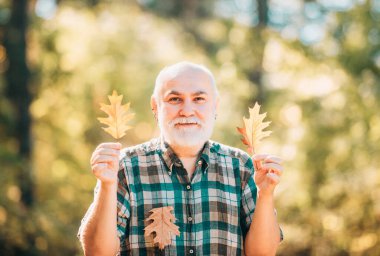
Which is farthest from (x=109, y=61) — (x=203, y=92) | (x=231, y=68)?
(x=203, y=92)

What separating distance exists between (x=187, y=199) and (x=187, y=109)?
368 millimetres

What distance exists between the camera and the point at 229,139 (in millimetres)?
11445

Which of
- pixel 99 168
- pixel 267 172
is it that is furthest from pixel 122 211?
pixel 267 172

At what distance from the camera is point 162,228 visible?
2205mm

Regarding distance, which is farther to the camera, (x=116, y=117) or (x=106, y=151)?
(x=116, y=117)

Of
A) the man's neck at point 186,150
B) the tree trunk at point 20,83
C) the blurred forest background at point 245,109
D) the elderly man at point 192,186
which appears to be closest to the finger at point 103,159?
the elderly man at point 192,186

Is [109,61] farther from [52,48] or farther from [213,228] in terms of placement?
[213,228]

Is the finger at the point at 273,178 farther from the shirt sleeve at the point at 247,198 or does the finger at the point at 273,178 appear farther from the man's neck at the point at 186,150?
the man's neck at the point at 186,150

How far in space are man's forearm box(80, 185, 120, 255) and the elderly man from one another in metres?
0.07

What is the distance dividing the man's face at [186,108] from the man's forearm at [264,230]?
370 millimetres

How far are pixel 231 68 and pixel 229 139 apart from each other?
1437 millimetres

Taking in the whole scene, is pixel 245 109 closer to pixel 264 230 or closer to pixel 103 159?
pixel 264 230

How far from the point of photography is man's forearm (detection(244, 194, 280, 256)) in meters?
2.19

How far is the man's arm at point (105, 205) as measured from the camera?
203 centimetres
